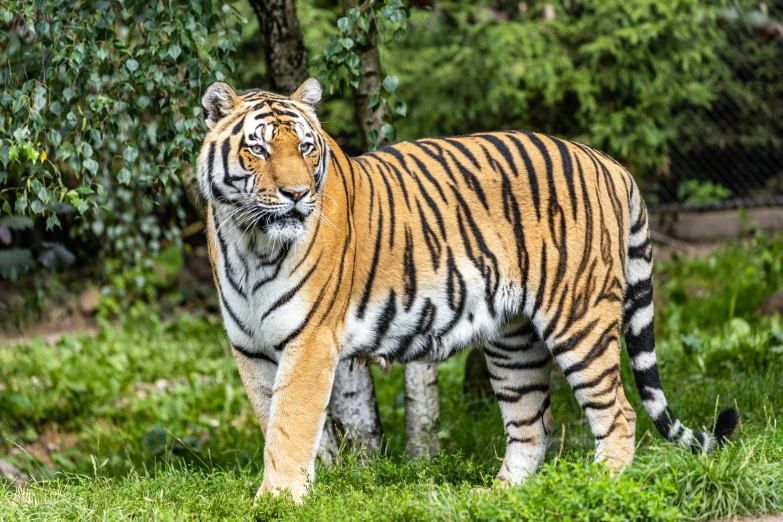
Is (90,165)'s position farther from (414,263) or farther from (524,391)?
(524,391)

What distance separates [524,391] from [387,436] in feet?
4.07

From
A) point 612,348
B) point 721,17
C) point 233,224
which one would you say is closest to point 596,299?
point 612,348

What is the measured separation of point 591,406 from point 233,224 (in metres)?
1.75

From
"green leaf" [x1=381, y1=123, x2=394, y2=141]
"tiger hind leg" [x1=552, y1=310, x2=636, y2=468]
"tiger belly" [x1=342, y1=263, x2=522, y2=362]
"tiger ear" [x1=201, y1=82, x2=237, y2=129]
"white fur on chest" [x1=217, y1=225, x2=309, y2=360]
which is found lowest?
"tiger hind leg" [x1=552, y1=310, x2=636, y2=468]

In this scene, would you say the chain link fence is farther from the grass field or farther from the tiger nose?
the tiger nose

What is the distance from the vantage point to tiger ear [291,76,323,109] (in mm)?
4008

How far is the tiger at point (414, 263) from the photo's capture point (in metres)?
3.85

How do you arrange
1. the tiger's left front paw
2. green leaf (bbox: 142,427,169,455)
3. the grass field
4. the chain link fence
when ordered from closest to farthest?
the grass field < the tiger's left front paw < green leaf (bbox: 142,427,169,455) < the chain link fence

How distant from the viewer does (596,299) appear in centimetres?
419

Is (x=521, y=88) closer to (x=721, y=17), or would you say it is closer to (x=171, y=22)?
(x=721, y=17)

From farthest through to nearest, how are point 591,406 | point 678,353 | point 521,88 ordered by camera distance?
point 521,88 < point 678,353 < point 591,406

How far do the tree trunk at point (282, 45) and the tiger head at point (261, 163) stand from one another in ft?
3.96

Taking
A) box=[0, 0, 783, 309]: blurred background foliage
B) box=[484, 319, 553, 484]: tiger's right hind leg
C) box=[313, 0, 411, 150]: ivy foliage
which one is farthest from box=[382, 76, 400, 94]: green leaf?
box=[0, 0, 783, 309]: blurred background foliage

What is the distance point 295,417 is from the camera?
3857 mm
